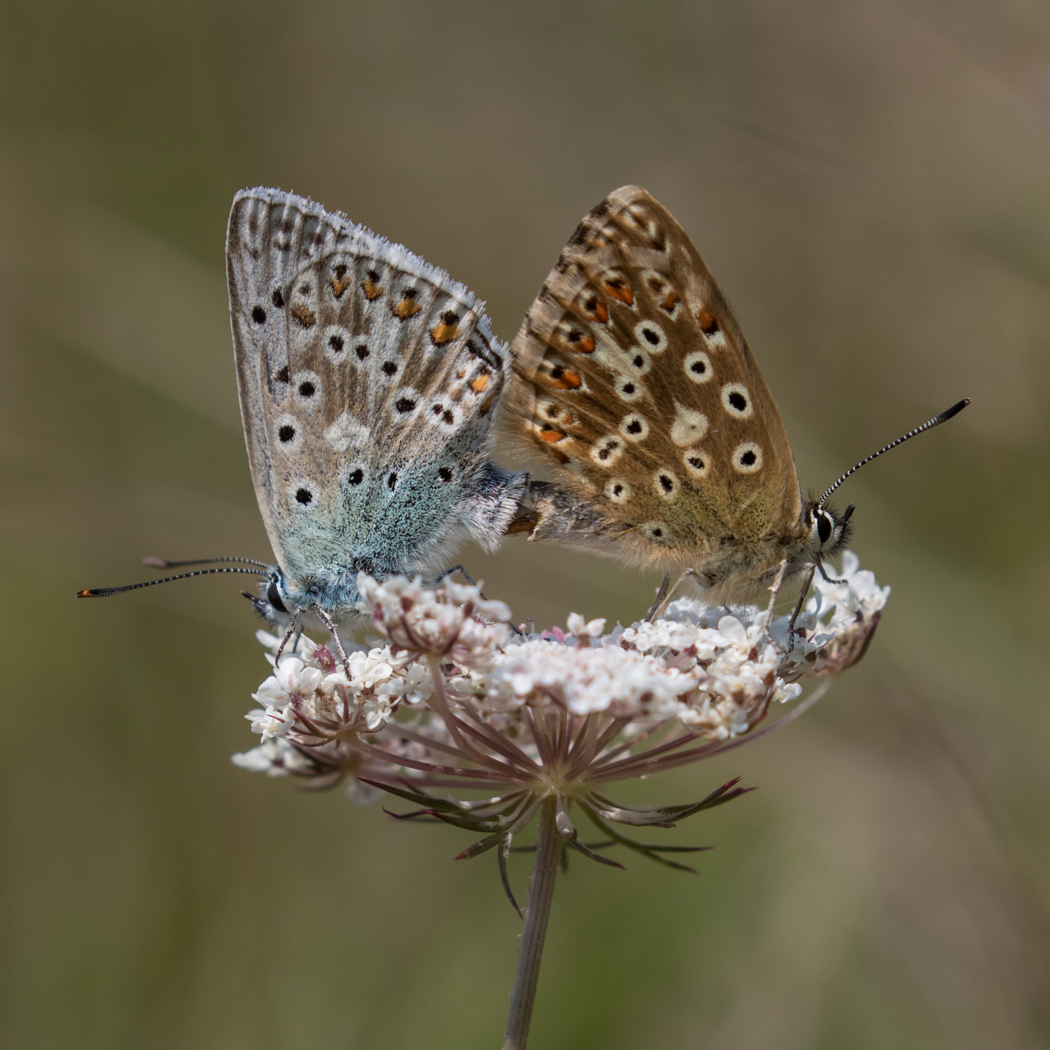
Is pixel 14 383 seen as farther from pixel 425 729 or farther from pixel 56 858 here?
pixel 425 729

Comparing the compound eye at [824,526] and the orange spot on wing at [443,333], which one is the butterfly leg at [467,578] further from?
the compound eye at [824,526]

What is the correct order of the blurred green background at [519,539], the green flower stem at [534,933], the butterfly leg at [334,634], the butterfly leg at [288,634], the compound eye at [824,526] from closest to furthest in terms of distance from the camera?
the green flower stem at [534,933] → the butterfly leg at [334,634] → the butterfly leg at [288,634] → the compound eye at [824,526] → the blurred green background at [519,539]

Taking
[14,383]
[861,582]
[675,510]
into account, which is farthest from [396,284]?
[14,383]

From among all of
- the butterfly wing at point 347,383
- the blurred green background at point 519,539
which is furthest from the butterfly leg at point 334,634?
the blurred green background at point 519,539

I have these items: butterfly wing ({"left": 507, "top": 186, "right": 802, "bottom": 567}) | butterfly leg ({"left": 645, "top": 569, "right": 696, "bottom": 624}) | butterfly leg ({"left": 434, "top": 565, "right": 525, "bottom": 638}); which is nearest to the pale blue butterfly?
butterfly leg ({"left": 434, "top": 565, "right": 525, "bottom": 638})

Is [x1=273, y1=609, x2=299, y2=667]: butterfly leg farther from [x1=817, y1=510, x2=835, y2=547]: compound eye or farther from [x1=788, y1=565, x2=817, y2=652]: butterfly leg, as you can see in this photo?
[x1=817, y1=510, x2=835, y2=547]: compound eye

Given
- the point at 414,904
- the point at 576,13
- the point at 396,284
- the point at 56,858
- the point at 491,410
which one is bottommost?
the point at 56,858
